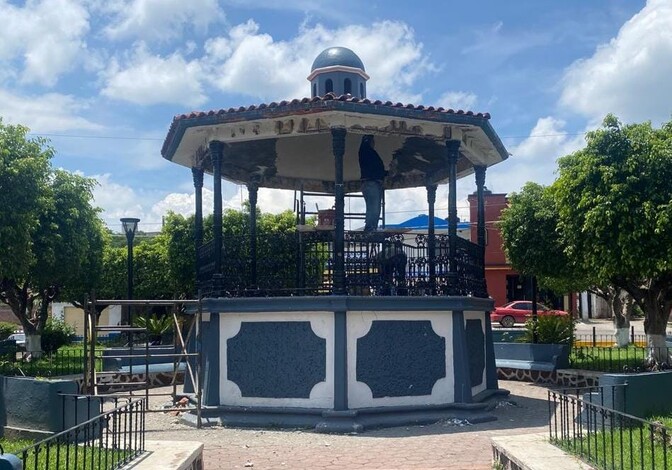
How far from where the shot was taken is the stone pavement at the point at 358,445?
835 centimetres

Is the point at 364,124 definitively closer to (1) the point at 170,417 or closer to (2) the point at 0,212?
(1) the point at 170,417

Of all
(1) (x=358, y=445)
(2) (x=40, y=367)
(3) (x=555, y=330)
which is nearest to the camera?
(1) (x=358, y=445)

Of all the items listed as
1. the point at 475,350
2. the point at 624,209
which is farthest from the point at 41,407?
the point at 624,209

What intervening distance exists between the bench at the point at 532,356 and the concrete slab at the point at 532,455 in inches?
350

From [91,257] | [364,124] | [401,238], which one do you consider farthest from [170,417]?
[91,257]

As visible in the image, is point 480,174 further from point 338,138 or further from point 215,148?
point 215,148

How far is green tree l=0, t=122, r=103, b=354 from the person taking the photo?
14.2 meters

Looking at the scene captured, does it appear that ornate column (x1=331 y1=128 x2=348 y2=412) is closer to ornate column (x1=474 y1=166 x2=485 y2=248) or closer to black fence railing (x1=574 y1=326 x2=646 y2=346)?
ornate column (x1=474 y1=166 x2=485 y2=248)

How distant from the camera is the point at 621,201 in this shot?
13398mm

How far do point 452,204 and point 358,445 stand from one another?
473cm

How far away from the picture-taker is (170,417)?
39.5ft

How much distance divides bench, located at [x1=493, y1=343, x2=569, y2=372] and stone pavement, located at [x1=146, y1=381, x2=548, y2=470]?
4.89 m

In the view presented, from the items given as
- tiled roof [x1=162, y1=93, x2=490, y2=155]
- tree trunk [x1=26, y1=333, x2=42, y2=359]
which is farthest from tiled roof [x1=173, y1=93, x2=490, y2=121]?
tree trunk [x1=26, y1=333, x2=42, y2=359]

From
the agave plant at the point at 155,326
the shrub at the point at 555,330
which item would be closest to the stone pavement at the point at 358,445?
the shrub at the point at 555,330
